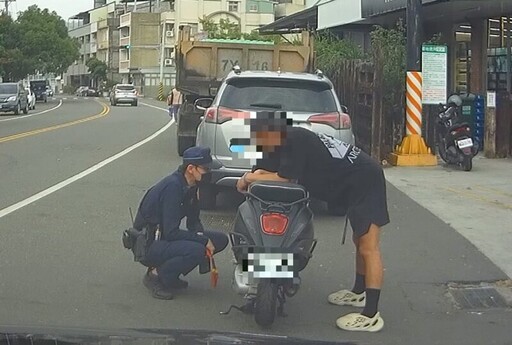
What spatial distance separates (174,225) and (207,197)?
434cm

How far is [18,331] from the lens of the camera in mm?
3822

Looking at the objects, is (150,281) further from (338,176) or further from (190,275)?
(338,176)

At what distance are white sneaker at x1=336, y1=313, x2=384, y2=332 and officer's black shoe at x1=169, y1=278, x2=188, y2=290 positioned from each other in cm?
153

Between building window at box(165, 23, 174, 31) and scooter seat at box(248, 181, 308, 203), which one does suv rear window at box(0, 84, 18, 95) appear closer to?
scooter seat at box(248, 181, 308, 203)

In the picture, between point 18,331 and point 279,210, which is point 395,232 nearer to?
point 279,210

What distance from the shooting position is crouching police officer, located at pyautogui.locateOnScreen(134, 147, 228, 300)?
707 cm

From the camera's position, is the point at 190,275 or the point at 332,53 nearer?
the point at 190,275

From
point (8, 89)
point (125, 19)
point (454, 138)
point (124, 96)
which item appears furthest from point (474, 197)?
point (125, 19)

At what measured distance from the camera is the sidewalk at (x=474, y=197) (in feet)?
32.2

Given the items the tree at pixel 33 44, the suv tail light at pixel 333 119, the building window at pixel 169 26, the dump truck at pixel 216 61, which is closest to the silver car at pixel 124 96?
the tree at pixel 33 44

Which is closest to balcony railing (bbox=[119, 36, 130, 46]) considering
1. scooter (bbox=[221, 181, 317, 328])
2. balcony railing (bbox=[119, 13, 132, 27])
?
balcony railing (bbox=[119, 13, 132, 27])

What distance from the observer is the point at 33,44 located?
7294 centimetres

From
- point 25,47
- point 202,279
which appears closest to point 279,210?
point 202,279

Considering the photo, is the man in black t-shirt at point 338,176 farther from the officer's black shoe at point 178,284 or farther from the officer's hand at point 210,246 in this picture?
the officer's black shoe at point 178,284
